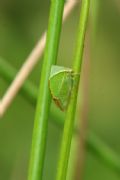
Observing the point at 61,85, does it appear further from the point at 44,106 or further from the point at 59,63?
the point at 59,63

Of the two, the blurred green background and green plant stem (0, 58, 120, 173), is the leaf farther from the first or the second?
the blurred green background

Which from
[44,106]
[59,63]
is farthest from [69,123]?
[59,63]

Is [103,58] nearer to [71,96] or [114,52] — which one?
[114,52]

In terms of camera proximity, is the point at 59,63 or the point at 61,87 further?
the point at 59,63

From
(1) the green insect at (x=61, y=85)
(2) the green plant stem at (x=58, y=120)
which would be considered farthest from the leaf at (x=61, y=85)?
(2) the green plant stem at (x=58, y=120)

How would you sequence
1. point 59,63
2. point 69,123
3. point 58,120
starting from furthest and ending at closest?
point 59,63 < point 58,120 < point 69,123

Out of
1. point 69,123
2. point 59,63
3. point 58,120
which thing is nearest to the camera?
point 69,123

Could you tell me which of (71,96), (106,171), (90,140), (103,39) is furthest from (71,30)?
(71,96)

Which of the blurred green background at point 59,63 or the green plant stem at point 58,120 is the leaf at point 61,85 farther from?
the blurred green background at point 59,63
